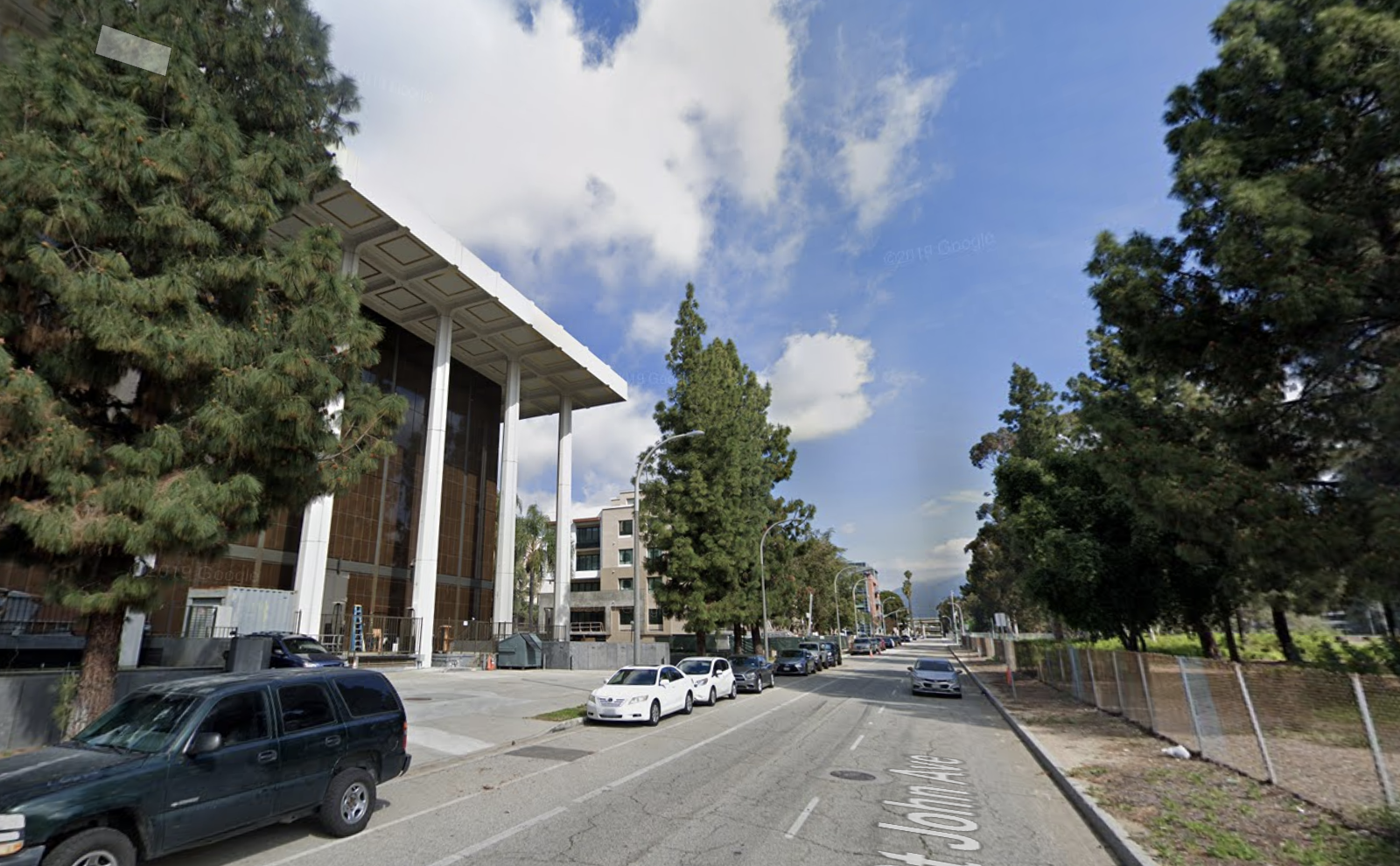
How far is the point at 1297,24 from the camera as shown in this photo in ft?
44.1

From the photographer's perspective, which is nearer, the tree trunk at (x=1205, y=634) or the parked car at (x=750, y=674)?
the tree trunk at (x=1205, y=634)

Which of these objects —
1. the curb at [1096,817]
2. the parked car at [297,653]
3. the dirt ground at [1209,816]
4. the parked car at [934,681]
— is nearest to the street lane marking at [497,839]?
the curb at [1096,817]

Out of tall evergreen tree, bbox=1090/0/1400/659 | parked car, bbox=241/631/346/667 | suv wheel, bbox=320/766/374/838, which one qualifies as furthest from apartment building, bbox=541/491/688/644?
suv wheel, bbox=320/766/374/838

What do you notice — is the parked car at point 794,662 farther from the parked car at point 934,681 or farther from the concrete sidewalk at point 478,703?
the parked car at point 934,681

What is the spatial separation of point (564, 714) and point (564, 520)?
89.3ft

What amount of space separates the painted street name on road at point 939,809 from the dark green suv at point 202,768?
608cm

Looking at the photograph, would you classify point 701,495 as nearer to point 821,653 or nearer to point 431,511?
point 431,511

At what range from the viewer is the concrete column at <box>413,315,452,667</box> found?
32.6 m

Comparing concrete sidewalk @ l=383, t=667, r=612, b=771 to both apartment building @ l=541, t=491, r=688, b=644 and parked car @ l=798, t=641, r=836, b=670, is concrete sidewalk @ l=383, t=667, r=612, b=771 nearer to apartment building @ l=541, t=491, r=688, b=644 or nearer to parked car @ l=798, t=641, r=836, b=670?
parked car @ l=798, t=641, r=836, b=670

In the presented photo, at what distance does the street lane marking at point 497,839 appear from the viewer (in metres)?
6.61

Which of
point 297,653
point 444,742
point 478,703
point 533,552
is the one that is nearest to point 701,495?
point 478,703

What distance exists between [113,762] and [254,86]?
11.0 m

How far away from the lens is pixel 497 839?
723 centimetres

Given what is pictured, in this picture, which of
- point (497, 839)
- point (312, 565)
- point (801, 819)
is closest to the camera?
point (497, 839)
